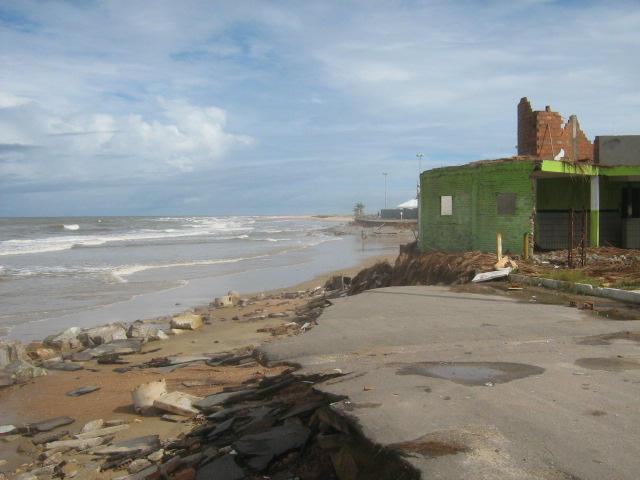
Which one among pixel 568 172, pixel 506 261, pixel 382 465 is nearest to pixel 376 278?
pixel 506 261

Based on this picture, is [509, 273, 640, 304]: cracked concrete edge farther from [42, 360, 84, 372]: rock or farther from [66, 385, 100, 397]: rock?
[42, 360, 84, 372]: rock

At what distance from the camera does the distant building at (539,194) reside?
49.9 ft

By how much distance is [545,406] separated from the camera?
471cm

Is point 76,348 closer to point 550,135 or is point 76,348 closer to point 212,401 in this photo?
point 212,401

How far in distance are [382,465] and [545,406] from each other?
1.63m

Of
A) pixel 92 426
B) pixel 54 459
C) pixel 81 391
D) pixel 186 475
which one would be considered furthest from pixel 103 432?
pixel 186 475

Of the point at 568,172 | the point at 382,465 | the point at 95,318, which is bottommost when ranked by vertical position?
the point at 95,318

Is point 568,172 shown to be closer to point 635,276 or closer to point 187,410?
point 635,276

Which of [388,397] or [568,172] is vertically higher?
[568,172]

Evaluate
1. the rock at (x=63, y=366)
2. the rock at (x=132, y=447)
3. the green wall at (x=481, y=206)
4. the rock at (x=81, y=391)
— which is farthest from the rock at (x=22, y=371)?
the green wall at (x=481, y=206)

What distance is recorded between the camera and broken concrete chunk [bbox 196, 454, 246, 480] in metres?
4.58

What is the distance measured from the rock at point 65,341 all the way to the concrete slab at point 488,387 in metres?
5.85

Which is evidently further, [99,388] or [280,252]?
[280,252]

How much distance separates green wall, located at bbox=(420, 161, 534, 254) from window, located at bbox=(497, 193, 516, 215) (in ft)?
0.26
